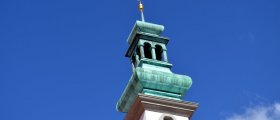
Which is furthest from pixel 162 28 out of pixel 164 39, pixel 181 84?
pixel 181 84

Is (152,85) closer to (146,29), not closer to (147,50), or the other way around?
(147,50)

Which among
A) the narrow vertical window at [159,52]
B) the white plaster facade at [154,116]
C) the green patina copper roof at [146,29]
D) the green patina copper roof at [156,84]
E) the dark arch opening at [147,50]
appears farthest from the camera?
the green patina copper roof at [146,29]

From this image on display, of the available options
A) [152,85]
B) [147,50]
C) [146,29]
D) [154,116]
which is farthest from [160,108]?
[146,29]

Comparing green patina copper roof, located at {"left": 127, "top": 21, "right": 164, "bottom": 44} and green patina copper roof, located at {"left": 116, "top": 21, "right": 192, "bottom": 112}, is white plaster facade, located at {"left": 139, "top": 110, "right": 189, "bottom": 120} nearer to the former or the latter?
green patina copper roof, located at {"left": 116, "top": 21, "right": 192, "bottom": 112}

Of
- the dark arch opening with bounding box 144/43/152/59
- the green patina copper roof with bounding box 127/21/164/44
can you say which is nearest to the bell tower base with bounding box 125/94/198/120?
the dark arch opening with bounding box 144/43/152/59

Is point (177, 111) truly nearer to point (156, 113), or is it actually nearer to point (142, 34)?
point (156, 113)

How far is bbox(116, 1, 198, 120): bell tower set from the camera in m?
51.3

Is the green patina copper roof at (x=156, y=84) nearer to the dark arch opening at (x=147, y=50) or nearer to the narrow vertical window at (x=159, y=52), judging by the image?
the dark arch opening at (x=147, y=50)

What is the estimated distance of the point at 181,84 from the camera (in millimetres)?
53156

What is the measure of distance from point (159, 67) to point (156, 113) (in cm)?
455

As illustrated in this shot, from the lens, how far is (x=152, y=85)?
173 ft

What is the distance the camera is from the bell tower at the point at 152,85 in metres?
51.3

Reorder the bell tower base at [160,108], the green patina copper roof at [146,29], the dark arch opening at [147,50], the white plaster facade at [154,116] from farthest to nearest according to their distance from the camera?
the green patina copper roof at [146,29]
the dark arch opening at [147,50]
the bell tower base at [160,108]
the white plaster facade at [154,116]

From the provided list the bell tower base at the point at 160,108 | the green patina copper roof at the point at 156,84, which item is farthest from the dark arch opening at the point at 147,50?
the bell tower base at the point at 160,108
